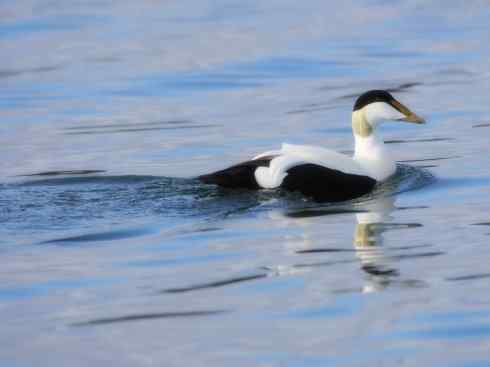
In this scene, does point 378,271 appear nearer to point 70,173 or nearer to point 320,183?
point 320,183

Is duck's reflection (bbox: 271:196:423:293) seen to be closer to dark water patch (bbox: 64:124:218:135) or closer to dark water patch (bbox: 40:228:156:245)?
dark water patch (bbox: 40:228:156:245)

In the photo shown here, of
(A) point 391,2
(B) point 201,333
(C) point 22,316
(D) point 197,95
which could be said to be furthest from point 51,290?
(A) point 391,2

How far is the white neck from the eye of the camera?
10195mm

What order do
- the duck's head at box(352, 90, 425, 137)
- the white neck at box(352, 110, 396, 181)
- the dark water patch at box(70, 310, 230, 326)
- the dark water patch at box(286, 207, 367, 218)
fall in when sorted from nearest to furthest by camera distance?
the dark water patch at box(70, 310, 230, 326) < the dark water patch at box(286, 207, 367, 218) < the white neck at box(352, 110, 396, 181) < the duck's head at box(352, 90, 425, 137)

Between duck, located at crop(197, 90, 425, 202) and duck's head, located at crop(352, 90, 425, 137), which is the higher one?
duck's head, located at crop(352, 90, 425, 137)

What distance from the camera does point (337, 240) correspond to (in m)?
8.03

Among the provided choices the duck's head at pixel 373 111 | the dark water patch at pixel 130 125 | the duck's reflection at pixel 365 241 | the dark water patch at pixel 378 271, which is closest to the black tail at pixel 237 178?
the duck's reflection at pixel 365 241

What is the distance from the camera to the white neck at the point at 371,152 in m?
10.2

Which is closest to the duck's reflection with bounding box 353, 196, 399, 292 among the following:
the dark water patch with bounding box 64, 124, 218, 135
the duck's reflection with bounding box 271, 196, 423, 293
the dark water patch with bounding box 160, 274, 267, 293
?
the duck's reflection with bounding box 271, 196, 423, 293

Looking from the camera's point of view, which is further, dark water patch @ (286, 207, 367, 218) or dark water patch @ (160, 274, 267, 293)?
dark water patch @ (286, 207, 367, 218)

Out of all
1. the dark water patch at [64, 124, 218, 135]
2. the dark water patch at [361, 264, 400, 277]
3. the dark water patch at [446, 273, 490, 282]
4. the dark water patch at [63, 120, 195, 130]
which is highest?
the dark water patch at [63, 120, 195, 130]

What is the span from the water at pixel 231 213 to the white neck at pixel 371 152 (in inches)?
5.7

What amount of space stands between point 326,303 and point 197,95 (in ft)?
28.0

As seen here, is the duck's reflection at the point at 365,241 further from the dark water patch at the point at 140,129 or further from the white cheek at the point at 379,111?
the dark water patch at the point at 140,129
